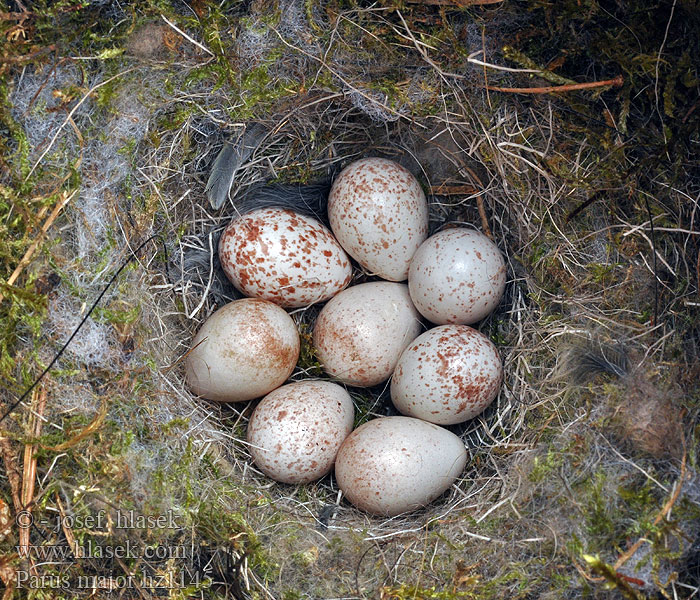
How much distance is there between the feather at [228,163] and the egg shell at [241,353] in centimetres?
39

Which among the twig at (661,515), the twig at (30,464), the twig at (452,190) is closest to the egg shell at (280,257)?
the twig at (452,190)

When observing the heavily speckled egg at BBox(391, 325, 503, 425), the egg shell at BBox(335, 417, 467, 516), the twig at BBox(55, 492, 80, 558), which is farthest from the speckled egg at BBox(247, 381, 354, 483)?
the twig at BBox(55, 492, 80, 558)

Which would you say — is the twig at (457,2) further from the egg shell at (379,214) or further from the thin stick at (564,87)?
the egg shell at (379,214)

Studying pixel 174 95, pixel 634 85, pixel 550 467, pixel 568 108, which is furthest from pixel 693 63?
pixel 174 95

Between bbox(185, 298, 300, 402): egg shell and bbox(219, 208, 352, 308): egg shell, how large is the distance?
0.26ft

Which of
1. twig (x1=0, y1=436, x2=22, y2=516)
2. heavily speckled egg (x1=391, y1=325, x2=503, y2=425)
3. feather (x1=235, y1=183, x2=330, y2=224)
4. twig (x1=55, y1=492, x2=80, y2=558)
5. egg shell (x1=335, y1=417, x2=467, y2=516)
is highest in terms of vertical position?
feather (x1=235, y1=183, x2=330, y2=224)

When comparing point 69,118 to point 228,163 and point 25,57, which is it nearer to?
point 25,57

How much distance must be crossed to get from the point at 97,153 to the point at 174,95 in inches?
12.4

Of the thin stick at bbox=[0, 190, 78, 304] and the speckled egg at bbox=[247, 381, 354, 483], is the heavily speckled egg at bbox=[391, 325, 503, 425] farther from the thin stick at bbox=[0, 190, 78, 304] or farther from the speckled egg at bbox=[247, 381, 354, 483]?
the thin stick at bbox=[0, 190, 78, 304]

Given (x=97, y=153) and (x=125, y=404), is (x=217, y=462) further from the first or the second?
(x=97, y=153)

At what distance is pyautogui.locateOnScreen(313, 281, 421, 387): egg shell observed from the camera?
211 cm

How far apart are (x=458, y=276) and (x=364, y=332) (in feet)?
1.17

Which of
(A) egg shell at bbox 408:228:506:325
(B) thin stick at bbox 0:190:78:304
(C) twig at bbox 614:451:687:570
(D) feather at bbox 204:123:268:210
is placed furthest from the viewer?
(D) feather at bbox 204:123:268:210

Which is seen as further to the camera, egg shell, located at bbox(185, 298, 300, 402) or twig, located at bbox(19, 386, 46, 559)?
egg shell, located at bbox(185, 298, 300, 402)
